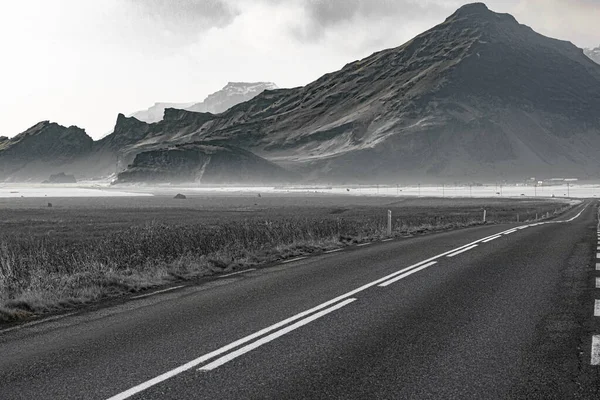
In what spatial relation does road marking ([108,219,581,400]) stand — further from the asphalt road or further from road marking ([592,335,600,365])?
road marking ([592,335,600,365])

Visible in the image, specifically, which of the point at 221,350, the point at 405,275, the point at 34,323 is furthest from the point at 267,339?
the point at 405,275

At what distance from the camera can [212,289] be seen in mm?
12453

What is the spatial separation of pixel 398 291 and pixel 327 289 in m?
1.37

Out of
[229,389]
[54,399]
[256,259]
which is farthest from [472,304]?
[256,259]

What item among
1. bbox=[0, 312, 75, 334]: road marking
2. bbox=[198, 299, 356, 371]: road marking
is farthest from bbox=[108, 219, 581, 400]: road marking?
bbox=[0, 312, 75, 334]: road marking

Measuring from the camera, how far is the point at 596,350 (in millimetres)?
7363

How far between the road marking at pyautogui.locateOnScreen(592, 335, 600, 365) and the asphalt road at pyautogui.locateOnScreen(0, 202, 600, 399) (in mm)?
55

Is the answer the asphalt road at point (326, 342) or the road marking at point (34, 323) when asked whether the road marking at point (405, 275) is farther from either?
the road marking at point (34, 323)

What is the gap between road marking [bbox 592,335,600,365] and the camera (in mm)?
6922

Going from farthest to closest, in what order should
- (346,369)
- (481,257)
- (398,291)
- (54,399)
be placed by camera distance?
(481,257) < (398,291) < (346,369) < (54,399)

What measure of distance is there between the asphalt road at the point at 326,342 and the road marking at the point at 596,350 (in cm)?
5

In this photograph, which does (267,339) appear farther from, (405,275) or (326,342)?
(405,275)

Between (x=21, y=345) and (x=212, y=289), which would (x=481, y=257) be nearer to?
(x=212, y=289)

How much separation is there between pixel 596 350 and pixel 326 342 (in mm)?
3246
